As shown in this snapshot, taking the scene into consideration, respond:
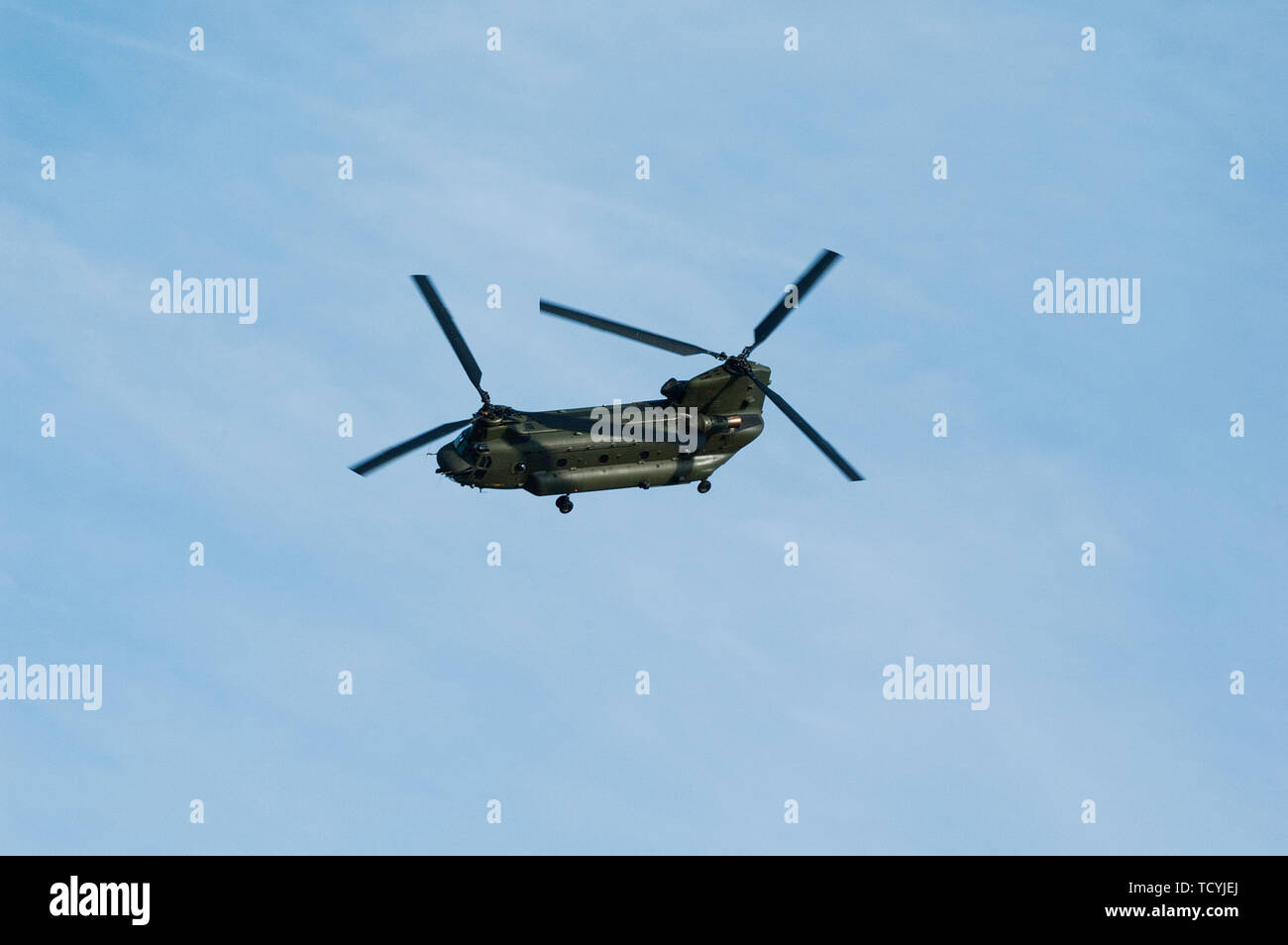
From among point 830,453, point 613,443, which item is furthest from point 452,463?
point 830,453

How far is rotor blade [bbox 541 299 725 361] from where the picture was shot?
85.8 meters

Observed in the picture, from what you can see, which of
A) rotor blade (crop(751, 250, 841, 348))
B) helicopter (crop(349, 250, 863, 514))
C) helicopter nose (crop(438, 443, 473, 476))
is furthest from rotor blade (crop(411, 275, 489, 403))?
rotor blade (crop(751, 250, 841, 348))

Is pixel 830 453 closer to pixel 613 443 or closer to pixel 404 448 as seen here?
pixel 613 443

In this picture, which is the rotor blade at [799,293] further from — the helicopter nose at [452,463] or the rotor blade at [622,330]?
the helicopter nose at [452,463]

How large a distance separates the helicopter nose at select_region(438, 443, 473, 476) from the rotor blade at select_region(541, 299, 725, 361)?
7.40m

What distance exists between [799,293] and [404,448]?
66.9 ft

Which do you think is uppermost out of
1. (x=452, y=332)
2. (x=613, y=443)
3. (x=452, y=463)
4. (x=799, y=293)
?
(x=799, y=293)

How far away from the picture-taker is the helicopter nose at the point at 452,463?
8538 centimetres

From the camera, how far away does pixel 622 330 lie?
285 feet

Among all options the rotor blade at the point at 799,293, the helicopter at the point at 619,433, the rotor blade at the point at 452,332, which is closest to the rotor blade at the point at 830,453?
the helicopter at the point at 619,433

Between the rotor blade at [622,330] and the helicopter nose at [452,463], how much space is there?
291 inches

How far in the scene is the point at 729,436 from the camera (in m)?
92.6

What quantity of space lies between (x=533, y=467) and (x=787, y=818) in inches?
769
